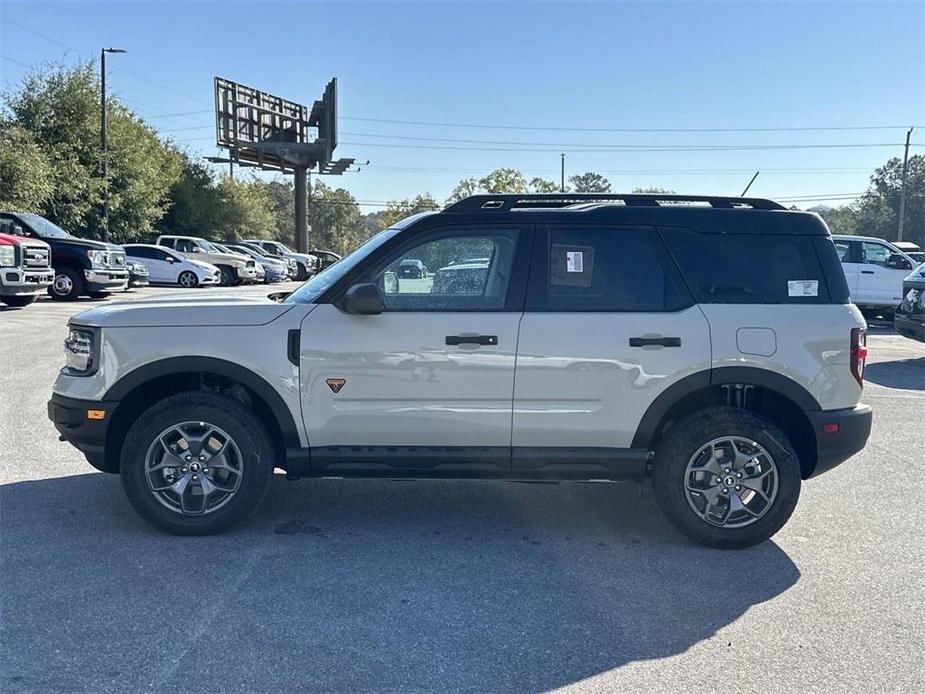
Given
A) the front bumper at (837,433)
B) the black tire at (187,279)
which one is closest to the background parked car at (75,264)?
the black tire at (187,279)

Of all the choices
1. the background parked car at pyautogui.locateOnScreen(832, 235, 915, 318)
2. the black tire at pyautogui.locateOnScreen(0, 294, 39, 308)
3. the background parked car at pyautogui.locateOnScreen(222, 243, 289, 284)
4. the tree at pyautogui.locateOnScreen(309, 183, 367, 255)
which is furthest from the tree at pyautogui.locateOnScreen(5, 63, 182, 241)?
the tree at pyautogui.locateOnScreen(309, 183, 367, 255)

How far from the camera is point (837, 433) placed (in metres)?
4.30

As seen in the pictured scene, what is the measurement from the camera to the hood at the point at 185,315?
14.0 feet

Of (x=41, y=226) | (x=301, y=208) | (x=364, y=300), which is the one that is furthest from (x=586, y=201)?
(x=301, y=208)

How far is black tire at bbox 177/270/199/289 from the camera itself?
25.2 meters

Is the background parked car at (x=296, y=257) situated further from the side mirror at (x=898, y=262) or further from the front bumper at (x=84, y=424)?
the front bumper at (x=84, y=424)

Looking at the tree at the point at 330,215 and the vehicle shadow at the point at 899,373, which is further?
the tree at the point at 330,215

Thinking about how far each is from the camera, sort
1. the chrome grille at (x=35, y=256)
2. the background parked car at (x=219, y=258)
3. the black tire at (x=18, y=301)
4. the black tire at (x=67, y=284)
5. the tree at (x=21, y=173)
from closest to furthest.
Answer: the chrome grille at (x=35, y=256) < the black tire at (x=18, y=301) < the black tire at (x=67, y=284) < the tree at (x=21, y=173) < the background parked car at (x=219, y=258)

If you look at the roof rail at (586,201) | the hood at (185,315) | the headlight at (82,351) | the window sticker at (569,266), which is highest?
the roof rail at (586,201)

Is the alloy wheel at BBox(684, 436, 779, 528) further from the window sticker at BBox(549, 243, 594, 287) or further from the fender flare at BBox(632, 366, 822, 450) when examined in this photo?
the window sticker at BBox(549, 243, 594, 287)

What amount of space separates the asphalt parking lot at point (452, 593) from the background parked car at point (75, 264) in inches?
542

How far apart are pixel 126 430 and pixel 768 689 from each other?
11.8 ft

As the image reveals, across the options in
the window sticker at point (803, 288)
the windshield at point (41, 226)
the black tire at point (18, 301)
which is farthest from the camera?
the windshield at point (41, 226)

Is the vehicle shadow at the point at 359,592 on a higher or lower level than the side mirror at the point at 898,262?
lower
